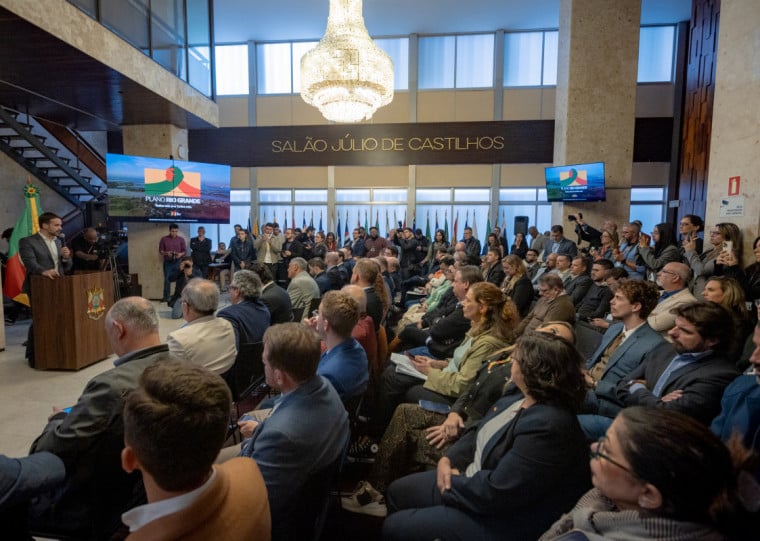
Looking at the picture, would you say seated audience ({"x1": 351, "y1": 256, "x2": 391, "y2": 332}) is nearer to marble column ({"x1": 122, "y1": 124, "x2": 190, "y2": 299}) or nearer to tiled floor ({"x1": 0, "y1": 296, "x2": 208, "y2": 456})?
tiled floor ({"x1": 0, "y1": 296, "x2": 208, "y2": 456})

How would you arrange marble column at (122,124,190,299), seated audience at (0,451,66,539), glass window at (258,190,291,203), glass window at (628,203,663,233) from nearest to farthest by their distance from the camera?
seated audience at (0,451,66,539), marble column at (122,124,190,299), glass window at (628,203,663,233), glass window at (258,190,291,203)

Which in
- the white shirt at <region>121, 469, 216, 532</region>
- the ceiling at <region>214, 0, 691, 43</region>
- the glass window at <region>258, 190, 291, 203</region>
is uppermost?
the ceiling at <region>214, 0, 691, 43</region>

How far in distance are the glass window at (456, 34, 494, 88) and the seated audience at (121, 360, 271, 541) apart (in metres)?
13.1

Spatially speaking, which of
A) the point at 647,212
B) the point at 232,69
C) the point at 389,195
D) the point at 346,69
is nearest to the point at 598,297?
the point at 346,69

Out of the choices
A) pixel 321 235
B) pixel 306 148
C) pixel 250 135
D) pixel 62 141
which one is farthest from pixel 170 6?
pixel 62 141

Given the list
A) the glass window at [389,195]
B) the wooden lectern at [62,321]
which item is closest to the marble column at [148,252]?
the wooden lectern at [62,321]

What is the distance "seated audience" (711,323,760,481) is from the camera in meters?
1.51

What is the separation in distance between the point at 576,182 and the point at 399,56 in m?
7.53

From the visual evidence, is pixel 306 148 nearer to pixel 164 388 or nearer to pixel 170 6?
pixel 170 6

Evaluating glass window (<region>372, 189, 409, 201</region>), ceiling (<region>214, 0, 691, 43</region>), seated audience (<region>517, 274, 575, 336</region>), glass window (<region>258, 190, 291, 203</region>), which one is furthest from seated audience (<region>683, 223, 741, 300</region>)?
glass window (<region>258, 190, 291, 203</region>)

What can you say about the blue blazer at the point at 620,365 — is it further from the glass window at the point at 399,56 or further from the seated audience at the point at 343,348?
the glass window at the point at 399,56

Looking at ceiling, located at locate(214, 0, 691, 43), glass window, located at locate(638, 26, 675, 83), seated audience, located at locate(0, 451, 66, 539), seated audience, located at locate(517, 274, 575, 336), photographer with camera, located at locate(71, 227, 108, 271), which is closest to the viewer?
seated audience, located at locate(0, 451, 66, 539)

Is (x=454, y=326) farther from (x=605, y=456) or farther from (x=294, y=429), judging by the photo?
(x=605, y=456)

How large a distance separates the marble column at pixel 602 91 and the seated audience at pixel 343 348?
697 centimetres
